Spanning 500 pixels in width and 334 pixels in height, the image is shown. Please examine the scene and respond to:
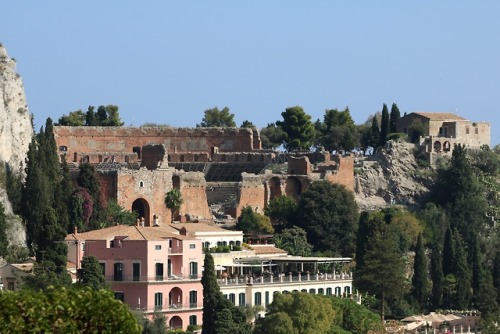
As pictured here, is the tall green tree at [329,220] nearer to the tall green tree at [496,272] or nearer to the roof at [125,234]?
the tall green tree at [496,272]

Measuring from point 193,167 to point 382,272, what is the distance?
25813 mm

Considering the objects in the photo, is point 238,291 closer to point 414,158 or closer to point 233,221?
point 233,221

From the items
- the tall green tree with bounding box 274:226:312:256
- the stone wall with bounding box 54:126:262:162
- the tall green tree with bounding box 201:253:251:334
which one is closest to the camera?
the tall green tree with bounding box 201:253:251:334

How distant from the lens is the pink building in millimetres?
83562

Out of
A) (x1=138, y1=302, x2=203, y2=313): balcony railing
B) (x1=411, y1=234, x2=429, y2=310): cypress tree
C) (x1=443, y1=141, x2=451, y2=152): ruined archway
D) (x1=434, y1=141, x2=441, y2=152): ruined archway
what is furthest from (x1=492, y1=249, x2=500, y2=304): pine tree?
(x1=138, y1=302, x2=203, y2=313): balcony railing

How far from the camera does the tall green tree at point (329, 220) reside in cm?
10519

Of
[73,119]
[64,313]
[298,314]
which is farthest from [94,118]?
[64,313]

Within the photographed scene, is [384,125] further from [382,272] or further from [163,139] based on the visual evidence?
[382,272]

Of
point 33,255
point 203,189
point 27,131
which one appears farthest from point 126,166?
point 33,255

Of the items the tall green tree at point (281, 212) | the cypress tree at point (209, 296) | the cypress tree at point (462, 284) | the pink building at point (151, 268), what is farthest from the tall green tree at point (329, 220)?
the cypress tree at point (209, 296)

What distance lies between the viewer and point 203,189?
354 ft

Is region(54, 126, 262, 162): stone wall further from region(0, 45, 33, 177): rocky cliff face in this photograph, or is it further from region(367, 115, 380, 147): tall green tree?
region(0, 45, 33, 177): rocky cliff face

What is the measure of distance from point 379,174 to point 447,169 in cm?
415

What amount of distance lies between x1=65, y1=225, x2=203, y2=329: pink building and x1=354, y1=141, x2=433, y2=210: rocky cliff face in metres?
32.8
